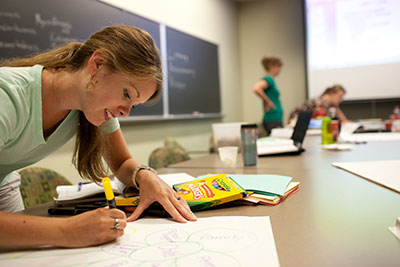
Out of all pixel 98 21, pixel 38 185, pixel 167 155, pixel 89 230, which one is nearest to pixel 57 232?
pixel 89 230

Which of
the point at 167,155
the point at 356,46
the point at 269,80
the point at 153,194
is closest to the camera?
the point at 153,194

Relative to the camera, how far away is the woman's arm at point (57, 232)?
58cm

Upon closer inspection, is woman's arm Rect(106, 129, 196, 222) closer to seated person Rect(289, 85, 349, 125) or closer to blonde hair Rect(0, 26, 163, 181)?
blonde hair Rect(0, 26, 163, 181)

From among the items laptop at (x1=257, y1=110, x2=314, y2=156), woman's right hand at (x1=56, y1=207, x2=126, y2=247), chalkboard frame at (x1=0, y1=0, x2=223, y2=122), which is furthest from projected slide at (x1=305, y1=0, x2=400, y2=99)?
woman's right hand at (x1=56, y1=207, x2=126, y2=247)

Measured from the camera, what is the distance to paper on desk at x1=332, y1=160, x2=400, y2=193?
36.8 inches

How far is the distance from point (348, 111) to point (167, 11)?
10.3 feet

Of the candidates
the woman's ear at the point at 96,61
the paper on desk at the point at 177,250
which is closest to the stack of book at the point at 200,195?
the paper on desk at the point at 177,250

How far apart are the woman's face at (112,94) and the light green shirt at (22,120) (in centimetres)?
13

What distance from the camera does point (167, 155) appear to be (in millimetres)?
2016

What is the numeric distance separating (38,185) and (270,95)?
339cm

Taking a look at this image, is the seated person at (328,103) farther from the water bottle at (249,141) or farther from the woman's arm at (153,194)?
the woman's arm at (153,194)

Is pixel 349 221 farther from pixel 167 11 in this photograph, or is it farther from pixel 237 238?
pixel 167 11

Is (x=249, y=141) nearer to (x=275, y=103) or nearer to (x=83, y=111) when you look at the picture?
(x=83, y=111)

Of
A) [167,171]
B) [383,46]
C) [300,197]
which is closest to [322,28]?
[383,46]
